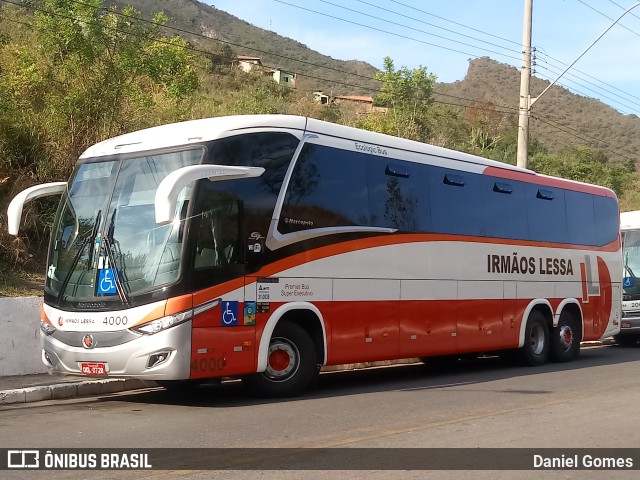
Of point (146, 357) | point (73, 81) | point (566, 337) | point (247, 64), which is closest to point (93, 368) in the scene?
point (146, 357)

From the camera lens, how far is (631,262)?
23.5 meters

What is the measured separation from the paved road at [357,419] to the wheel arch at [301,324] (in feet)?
2.00

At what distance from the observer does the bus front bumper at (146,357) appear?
980 cm

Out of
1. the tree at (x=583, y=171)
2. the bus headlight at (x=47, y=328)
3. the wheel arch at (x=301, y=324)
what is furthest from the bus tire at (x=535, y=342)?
the tree at (x=583, y=171)

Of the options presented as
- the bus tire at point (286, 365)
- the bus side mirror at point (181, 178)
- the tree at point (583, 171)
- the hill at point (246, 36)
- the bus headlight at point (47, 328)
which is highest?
the hill at point (246, 36)

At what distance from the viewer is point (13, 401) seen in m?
10.9

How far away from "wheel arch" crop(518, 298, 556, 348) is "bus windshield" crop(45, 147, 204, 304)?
8436 mm

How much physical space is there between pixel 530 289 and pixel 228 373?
8.05m

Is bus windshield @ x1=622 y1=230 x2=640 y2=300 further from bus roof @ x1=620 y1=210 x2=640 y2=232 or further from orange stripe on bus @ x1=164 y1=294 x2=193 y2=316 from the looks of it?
orange stripe on bus @ x1=164 y1=294 x2=193 y2=316

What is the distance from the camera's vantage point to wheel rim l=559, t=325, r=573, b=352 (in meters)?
17.4

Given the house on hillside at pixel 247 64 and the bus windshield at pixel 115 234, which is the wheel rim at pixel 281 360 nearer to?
the bus windshield at pixel 115 234

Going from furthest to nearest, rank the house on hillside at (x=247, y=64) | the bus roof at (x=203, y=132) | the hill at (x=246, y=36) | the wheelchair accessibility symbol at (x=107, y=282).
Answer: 1. the hill at (x=246, y=36)
2. the house on hillside at (x=247, y=64)
3. the bus roof at (x=203, y=132)
4. the wheelchair accessibility symbol at (x=107, y=282)

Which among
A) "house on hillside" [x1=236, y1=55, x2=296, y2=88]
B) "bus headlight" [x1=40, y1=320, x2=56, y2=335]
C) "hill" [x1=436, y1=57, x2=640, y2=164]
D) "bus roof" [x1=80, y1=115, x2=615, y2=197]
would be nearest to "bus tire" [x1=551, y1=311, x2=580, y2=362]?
"bus roof" [x1=80, y1=115, x2=615, y2=197]

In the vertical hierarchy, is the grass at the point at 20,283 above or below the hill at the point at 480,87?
below
